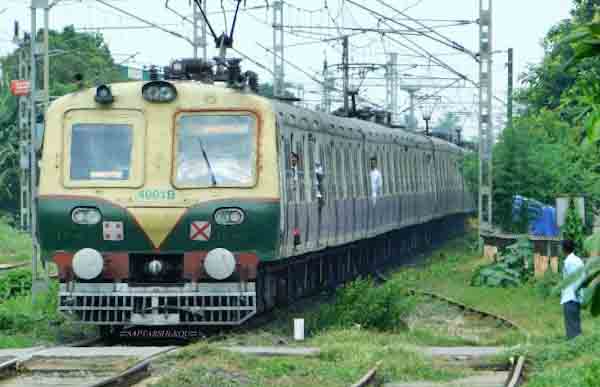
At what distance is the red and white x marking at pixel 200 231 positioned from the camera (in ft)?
43.7

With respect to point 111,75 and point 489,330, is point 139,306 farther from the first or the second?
point 111,75

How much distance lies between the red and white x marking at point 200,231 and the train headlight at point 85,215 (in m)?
0.98

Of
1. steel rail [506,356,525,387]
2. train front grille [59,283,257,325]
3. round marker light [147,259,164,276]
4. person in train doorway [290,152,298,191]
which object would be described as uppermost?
person in train doorway [290,152,298,191]

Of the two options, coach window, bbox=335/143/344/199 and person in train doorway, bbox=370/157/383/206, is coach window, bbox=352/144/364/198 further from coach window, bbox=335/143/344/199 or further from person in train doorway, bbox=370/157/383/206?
coach window, bbox=335/143/344/199

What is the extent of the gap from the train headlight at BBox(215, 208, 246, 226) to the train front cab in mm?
10

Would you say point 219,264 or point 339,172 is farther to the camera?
point 339,172

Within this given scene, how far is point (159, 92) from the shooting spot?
1376 cm

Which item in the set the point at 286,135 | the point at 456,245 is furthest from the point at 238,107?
the point at 456,245

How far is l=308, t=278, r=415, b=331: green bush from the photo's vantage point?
14711 millimetres

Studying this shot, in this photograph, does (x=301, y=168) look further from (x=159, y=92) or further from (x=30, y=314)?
(x=30, y=314)

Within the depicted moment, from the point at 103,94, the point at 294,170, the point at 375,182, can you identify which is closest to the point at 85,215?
the point at 103,94

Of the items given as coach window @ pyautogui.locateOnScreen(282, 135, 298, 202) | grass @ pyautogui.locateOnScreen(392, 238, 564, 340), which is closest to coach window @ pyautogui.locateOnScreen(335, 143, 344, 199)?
grass @ pyautogui.locateOnScreen(392, 238, 564, 340)

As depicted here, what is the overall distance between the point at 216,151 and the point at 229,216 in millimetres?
725

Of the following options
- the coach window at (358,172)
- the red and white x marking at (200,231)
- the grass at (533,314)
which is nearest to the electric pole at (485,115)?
the grass at (533,314)
